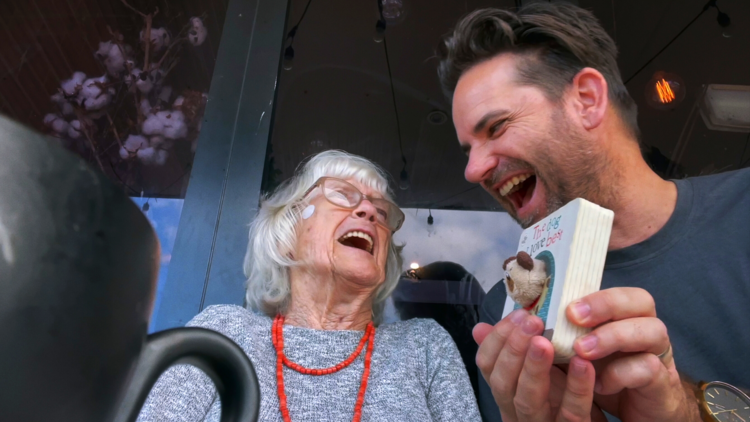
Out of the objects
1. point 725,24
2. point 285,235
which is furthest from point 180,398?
point 725,24

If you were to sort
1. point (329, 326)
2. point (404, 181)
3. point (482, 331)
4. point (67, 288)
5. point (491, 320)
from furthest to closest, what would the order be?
point (404, 181) → point (329, 326) → point (491, 320) → point (482, 331) → point (67, 288)

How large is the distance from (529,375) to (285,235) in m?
0.87

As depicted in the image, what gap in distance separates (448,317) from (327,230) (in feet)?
1.74

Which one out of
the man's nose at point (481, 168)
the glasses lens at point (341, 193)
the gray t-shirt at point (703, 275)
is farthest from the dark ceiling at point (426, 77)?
the gray t-shirt at point (703, 275)

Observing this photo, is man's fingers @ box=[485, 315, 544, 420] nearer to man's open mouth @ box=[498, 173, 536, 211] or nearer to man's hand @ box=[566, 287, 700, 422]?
man's hand @ box=[566, 287, 700, 422]

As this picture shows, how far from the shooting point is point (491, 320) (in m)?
1.01

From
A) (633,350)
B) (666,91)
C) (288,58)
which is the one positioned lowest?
(633,350)

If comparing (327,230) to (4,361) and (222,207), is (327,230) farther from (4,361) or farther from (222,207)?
(4,361)

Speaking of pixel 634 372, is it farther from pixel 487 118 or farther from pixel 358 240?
pixel 358 240

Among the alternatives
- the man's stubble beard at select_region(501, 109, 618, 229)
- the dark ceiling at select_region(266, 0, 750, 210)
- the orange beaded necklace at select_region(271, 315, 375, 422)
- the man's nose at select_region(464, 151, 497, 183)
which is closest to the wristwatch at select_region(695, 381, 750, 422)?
the man's stubble beard at select_region(501, 109, 618, 229)

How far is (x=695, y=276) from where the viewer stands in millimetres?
770

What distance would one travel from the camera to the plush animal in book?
50 centimetres

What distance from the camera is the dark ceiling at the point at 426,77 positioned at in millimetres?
1770

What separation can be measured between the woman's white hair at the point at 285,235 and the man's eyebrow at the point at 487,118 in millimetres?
481
